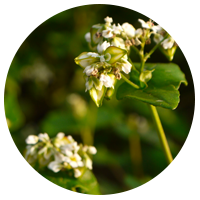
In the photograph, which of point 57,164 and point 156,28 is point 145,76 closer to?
point 156,28

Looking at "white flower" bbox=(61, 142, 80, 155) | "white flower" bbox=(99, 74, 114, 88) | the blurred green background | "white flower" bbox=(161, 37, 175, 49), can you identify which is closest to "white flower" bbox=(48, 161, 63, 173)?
"white flower" bbox=(61, 142, 80, 155)

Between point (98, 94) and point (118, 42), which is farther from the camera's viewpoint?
point (118, 42)

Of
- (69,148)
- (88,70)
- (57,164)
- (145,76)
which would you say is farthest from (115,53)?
(57,164)

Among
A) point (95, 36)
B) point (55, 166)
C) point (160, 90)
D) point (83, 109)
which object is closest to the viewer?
point (160, 90)

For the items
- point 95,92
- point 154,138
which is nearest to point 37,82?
point 154,138

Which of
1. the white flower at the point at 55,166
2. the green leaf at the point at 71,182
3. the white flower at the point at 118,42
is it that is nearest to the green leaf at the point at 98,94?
the white flower at the point at 118,42

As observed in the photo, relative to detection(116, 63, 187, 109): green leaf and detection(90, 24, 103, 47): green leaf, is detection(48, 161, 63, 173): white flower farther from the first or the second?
detection(90, 24, 103, 47): green leaf

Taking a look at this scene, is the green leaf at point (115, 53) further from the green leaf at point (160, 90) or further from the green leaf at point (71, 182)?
the green leaf at point (71, 182)

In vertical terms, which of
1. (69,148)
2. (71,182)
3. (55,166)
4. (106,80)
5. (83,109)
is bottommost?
(83,109)
